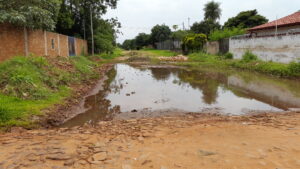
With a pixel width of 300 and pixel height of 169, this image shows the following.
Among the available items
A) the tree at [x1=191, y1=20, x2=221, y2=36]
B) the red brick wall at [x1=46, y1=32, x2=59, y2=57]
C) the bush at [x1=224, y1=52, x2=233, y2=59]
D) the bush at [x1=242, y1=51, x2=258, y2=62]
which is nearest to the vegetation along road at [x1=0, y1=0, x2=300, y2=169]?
the red brick wall at [x1=46, y1=32, x2=59, y2=57]

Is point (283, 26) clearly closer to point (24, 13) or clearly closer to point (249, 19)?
point (249, 19)

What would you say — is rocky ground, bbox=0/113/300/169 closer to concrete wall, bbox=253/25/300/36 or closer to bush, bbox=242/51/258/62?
bush, bbox=242/51/258/62

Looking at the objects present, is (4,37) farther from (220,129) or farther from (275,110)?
(275,110)

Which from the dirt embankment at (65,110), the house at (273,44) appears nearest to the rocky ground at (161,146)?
the dirt embankment at (65,110)

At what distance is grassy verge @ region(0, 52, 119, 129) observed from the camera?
17.7 ft

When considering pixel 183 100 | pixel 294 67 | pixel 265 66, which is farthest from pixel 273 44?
pixel 183 100

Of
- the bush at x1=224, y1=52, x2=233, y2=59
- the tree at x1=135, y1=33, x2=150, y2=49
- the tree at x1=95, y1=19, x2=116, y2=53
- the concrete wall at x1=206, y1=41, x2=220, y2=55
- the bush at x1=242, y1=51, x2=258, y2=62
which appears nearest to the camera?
the bush at x1=242, y1=51, x2=258, y2=62

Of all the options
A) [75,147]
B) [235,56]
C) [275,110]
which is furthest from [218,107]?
[235,56]

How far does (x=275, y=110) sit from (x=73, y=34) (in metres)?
24.3

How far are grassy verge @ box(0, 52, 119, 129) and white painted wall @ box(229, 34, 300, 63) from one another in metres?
13.0

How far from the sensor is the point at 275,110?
22.2 ft

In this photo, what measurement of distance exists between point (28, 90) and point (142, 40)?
6643 cm

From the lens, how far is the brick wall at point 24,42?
442 inches

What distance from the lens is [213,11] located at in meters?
45.6
